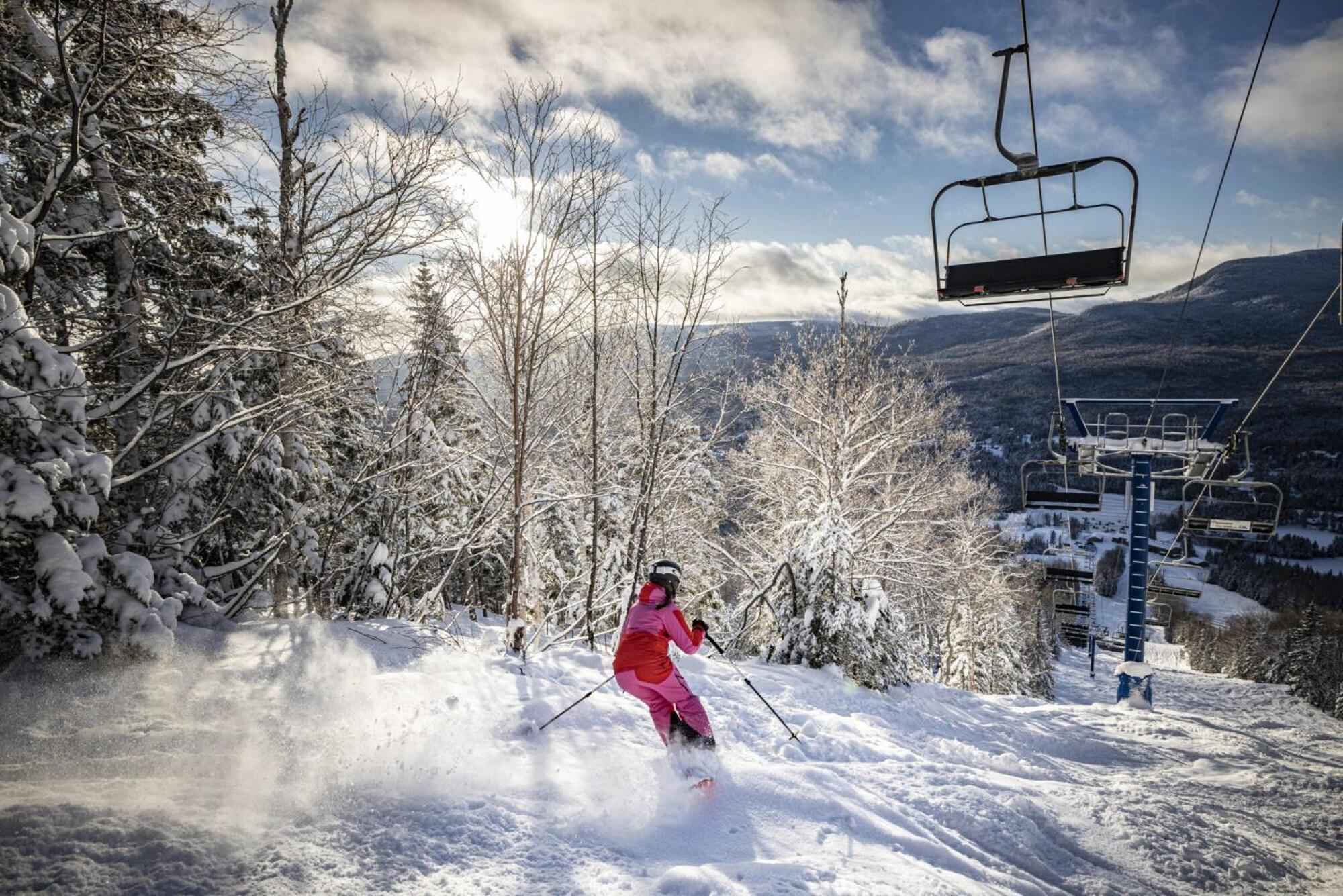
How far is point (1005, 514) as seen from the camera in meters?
140

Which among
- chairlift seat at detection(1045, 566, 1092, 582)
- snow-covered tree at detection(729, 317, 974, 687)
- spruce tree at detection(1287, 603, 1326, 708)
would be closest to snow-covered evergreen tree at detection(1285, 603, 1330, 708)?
spruce tree at detection(1287, 603, 1326, 708)

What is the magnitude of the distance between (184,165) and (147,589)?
4963mm

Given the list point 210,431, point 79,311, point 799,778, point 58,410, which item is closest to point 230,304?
point 79,311

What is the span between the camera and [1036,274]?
4.94 meters

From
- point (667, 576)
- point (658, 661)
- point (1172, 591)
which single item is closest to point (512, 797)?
point (658, 661)

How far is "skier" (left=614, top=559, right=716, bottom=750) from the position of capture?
4.50 m

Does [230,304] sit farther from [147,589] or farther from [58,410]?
[147,589]

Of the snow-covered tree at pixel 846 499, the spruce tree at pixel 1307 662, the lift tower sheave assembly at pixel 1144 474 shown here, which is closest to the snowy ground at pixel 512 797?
the snow-covered tree at pixel 846 499

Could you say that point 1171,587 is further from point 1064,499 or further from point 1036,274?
point 1036,274

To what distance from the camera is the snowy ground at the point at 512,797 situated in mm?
2674

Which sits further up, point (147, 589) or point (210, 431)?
point (210, 431)

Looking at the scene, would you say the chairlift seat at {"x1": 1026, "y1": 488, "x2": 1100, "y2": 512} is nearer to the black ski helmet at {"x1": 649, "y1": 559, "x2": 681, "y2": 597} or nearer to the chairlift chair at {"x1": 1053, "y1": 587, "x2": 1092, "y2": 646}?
the chairlift chair at {"x1": 1053, "y1": 587, "x2": 1092, "y2": 646}

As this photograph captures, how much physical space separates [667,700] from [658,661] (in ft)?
1.25

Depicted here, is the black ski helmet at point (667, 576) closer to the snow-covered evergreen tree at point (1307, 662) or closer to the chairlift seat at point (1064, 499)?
the chairlift seat at point (1064, 499)
